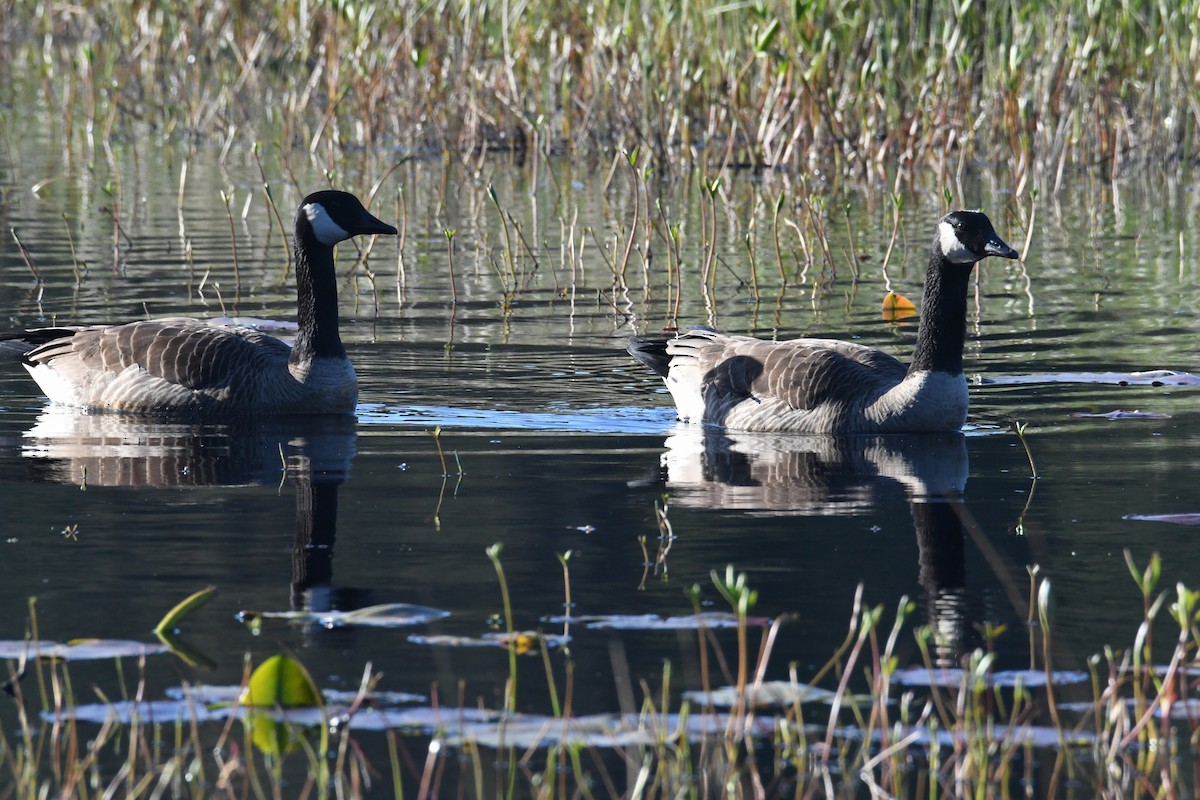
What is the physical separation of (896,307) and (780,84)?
6.82 metres

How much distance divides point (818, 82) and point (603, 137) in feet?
14.2

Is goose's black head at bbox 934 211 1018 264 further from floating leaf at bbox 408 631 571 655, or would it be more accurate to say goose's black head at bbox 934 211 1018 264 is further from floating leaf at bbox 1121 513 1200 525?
floating leaf at bbox 408 631 571 655

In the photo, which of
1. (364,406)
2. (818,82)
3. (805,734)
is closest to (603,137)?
(818,82)

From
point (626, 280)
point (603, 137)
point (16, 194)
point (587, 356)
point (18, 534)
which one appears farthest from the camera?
point (603, 137)

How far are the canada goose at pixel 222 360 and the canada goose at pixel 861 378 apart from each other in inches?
81.4

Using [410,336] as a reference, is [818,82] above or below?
above

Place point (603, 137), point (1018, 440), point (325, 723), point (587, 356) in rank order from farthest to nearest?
point (603, 137)
point (587, 356)
point (1018, 440)
point (325, 723)

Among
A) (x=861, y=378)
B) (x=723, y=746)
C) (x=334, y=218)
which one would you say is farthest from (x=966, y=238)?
(x=723, y=746)

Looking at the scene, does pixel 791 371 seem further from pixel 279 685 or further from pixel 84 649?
pixel 279 685

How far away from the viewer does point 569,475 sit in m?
8.59

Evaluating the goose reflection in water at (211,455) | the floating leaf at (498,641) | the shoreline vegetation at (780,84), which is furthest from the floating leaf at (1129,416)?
the shoreline vegetation at (780,84)

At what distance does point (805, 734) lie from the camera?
4895mm

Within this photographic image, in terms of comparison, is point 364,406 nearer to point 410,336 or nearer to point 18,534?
point 410,336

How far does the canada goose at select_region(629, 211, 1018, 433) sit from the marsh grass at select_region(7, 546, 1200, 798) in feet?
14.9
